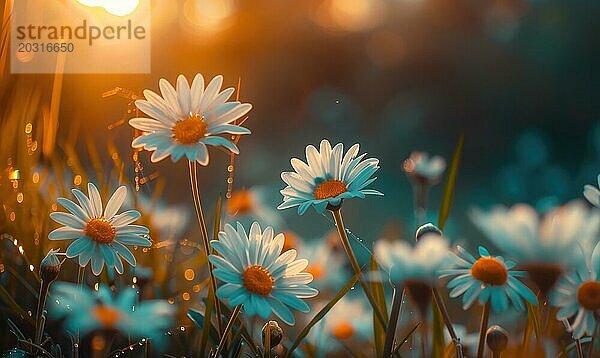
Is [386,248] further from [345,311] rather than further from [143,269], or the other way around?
[143,269]

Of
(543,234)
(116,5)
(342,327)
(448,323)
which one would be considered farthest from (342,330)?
(116,5)

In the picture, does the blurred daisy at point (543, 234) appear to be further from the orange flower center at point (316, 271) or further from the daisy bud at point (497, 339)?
the orange flower center at point (316, 271)

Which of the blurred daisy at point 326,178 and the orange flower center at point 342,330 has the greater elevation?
the blurred daisy at point 326,178

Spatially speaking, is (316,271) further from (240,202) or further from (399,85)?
(399,85)

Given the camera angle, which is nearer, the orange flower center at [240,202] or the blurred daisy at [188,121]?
the blurred daisy at [188,121]

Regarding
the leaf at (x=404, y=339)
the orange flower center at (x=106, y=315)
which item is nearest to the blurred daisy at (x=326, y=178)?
the leaf at (x=404, y=339)

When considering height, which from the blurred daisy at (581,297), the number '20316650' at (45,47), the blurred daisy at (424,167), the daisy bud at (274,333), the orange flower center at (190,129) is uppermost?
the number '20316650' at (45,47)

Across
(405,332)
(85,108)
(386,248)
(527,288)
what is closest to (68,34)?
(85,108)
